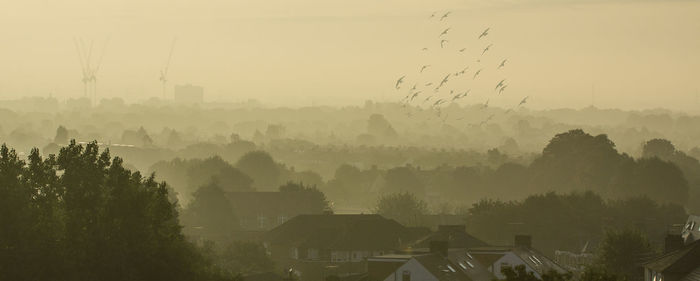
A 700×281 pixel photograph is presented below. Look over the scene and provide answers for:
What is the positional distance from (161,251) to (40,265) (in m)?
6.46

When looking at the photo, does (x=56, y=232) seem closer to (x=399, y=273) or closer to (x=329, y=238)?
(x=399, y=273)

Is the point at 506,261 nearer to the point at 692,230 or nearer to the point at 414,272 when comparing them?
the point at 414,272

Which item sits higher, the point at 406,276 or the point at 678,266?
the point at 406,276

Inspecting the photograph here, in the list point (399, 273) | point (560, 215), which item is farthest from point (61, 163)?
point (560, 215)

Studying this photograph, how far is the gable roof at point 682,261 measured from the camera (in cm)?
8600

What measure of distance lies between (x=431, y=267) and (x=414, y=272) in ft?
6.04

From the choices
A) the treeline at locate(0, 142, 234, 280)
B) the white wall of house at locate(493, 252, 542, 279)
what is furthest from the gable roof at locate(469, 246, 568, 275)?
the treeline at locate(0, 142, 234, 280)

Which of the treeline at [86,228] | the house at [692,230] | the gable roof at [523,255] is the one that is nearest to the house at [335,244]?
the gable roof at [523,255]

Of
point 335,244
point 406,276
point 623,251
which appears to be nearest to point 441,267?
point 406,276

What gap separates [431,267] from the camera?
109 m

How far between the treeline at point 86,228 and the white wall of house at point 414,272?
17525 millimetres

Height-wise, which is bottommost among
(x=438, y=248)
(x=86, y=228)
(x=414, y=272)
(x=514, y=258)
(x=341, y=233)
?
(x=86, y=228)

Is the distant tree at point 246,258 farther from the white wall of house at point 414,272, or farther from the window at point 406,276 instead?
the window at point 406,276

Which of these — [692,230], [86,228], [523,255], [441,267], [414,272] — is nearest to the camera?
[86,228]
